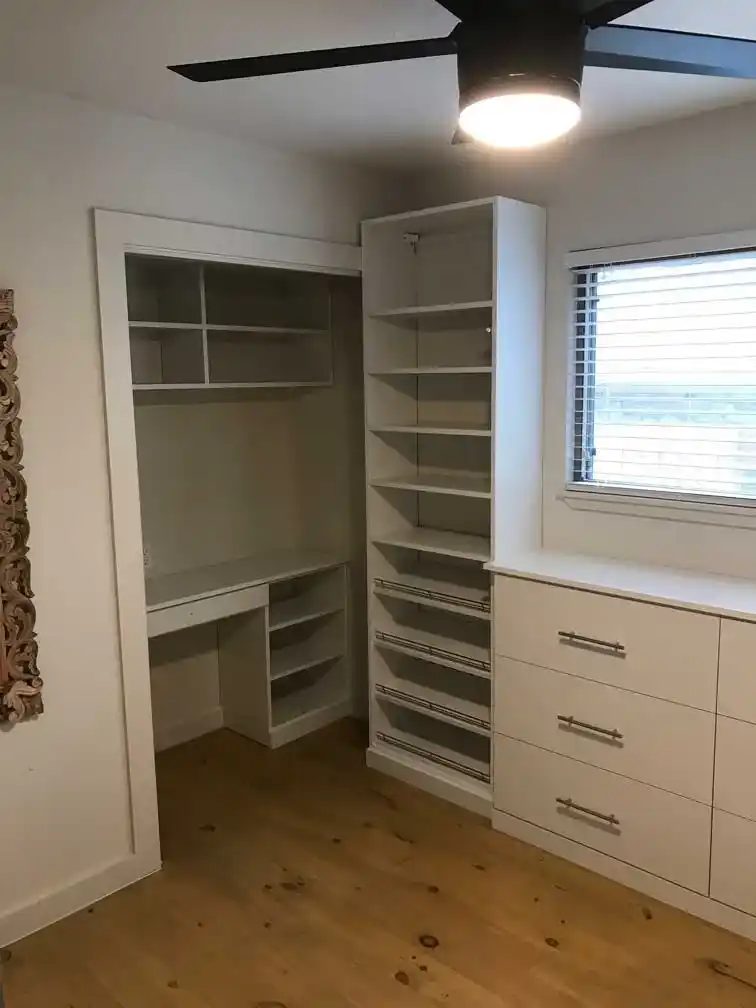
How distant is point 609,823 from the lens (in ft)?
9.30

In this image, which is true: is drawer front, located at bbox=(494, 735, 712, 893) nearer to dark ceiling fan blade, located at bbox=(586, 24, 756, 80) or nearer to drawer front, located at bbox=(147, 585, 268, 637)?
drawer front, located at bbox=(147, 585, 268, 637)

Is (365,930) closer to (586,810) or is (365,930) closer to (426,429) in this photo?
(586,810)

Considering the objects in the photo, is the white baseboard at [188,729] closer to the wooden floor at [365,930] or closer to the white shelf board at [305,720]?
the white shelf board at [305,720]

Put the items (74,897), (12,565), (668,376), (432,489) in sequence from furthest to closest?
(432,489), (668,376), (74,897), (12,565)

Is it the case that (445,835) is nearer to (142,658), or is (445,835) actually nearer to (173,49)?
(142,658)

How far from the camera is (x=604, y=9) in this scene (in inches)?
56.8

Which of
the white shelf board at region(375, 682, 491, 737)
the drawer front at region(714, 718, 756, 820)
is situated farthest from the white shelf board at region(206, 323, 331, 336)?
the drawer front at region(714, 718, 756, 820)

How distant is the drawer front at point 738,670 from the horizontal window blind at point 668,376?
21.0 inches

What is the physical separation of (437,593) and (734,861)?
138 centimetres

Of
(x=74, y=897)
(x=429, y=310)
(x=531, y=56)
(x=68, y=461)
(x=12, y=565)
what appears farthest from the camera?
(x=429, y=310)

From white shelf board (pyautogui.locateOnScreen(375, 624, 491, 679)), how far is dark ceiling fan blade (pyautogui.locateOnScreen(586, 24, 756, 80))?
216 cm

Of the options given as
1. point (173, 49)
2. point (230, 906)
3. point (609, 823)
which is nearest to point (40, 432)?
point (173, 49)

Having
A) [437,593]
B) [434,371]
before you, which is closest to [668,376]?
[434,371]

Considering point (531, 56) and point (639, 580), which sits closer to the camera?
point (531, 56)
